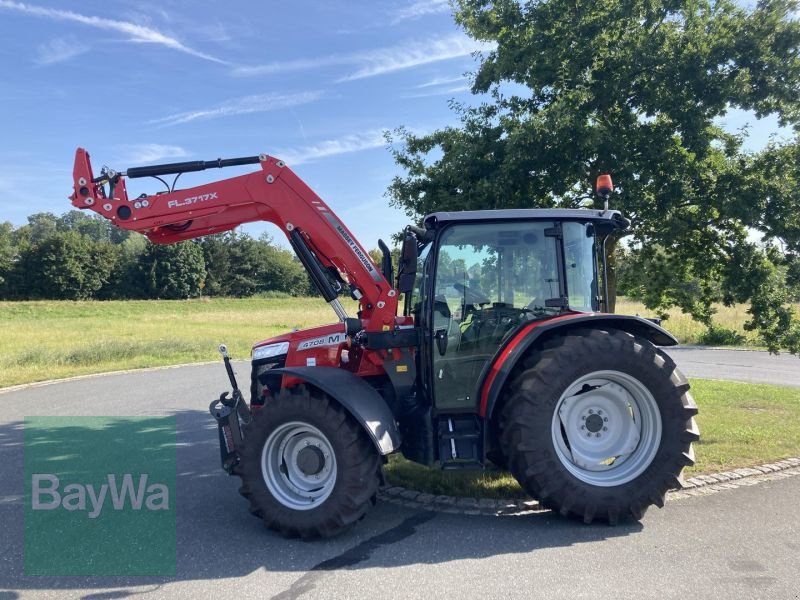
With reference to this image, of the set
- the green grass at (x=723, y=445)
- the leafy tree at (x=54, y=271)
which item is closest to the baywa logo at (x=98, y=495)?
the green grass at (x=723, y=445)

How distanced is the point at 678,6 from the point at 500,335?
4.94 metres

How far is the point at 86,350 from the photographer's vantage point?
657 inches

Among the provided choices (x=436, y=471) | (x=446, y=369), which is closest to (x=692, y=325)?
(x=436, y=471)

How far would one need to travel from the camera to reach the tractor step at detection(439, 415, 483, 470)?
4602 millimetres

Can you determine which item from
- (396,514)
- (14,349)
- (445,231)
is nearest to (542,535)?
(396,514)

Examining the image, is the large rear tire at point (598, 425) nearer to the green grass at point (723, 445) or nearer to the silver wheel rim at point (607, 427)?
the silver wheel rim at point (607, 427)

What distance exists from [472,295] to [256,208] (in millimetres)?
2090

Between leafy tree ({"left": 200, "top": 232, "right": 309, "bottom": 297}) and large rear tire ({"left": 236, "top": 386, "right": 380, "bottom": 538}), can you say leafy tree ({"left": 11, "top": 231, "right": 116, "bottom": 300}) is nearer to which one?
leafy tree ({"left": 200, "top": 232, "right": 309, "bottom": 297})

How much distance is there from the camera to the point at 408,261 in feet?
14.8

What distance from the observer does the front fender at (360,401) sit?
4324mm

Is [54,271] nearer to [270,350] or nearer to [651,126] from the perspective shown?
[270,350]

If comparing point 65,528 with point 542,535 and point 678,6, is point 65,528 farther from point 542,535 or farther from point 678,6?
point 678,6

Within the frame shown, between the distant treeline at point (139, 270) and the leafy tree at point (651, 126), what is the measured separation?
177ft

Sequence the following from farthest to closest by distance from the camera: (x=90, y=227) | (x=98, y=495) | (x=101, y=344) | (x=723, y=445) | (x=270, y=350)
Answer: (x=90, y=227)
(x=101, y=344)
(x=723, y=445)
(x=270, y=350)
(x=98, y=495)
